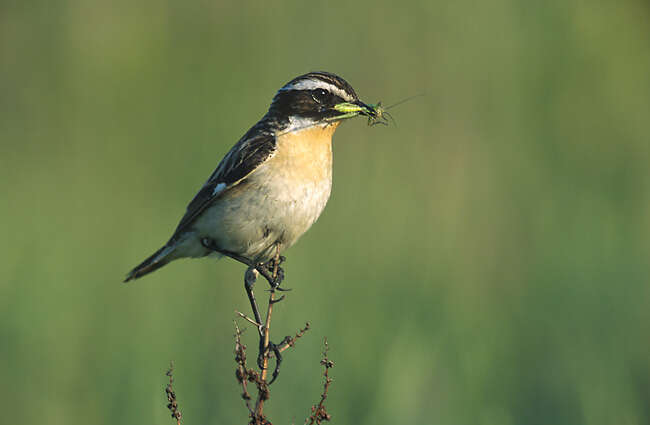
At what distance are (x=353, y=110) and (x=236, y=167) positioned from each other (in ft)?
2.31

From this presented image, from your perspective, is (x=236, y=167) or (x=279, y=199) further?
(x=236, y=167)

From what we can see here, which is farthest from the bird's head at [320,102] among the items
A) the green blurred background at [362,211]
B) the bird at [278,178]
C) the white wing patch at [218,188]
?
the green blurred background at [362,211]

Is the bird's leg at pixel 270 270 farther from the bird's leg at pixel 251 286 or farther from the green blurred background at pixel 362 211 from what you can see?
the green blurred background at pixel 362 211

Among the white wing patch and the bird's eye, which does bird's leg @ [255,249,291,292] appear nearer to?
the white wing patch

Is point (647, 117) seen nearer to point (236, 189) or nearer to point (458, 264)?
point (458, 264)

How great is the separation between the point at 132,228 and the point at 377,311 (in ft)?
9.08

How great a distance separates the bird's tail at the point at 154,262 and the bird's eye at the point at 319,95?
4.06 feet

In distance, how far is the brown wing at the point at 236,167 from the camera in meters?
4.71

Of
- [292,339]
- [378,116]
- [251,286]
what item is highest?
[378,116]

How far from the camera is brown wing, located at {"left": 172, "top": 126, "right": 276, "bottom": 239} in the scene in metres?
4.71

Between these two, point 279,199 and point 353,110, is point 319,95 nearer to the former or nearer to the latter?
point 353,110

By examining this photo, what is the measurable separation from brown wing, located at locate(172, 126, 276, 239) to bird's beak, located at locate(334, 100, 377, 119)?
406mm

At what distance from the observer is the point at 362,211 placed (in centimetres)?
778

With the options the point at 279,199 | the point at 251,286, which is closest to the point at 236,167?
the point at 279,199
